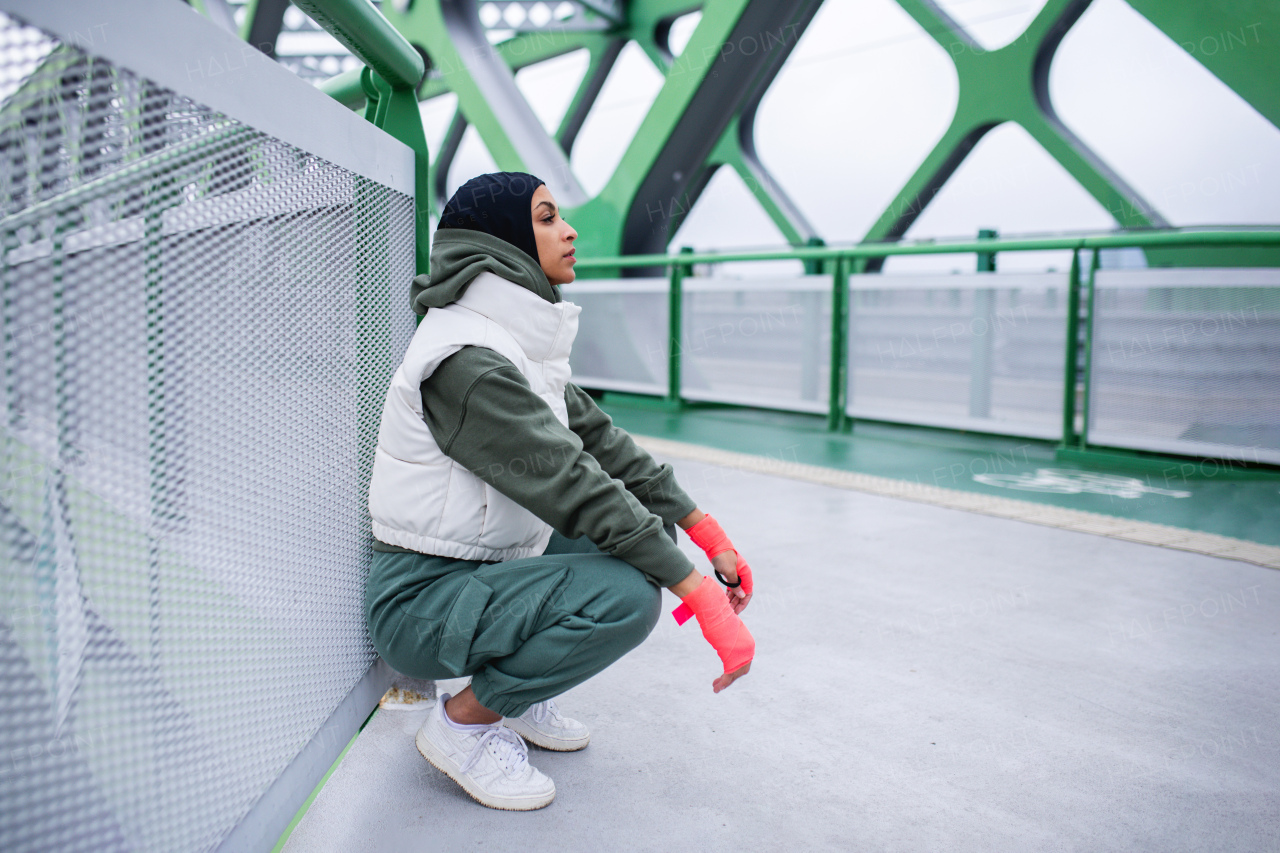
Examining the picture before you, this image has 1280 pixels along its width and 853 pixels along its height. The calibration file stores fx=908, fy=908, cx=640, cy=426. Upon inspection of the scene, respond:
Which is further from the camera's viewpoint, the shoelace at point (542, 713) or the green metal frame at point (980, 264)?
the green metal frame at point (980, 264)

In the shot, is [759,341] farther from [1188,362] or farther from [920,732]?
[920,732]

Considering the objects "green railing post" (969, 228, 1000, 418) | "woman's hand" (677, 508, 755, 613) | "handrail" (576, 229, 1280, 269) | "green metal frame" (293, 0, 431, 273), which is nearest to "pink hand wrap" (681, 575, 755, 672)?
"woman's hand" (677, 508, 755, 613)

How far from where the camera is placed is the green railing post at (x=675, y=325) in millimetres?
7086

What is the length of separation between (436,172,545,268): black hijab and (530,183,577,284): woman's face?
2cm

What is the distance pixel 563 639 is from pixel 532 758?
0.39 m

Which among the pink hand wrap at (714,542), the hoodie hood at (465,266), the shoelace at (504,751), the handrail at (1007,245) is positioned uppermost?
the handrail at (1007,245)

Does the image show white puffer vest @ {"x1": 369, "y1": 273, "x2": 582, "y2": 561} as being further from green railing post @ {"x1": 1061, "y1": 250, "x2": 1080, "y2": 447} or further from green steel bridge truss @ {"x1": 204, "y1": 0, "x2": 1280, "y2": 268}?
green steel bridge truss @ {"x1": 204, "y1": 0, "x2": 1280, "y2": 268}

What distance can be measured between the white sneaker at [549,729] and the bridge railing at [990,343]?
4014 millimetres

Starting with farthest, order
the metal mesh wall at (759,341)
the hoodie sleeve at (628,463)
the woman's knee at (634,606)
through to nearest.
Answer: the metal mesh wall at (759,341) < the hoodie sleeve at (628,463) < the woman's knee at (634,606)

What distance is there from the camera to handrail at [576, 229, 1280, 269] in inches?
175

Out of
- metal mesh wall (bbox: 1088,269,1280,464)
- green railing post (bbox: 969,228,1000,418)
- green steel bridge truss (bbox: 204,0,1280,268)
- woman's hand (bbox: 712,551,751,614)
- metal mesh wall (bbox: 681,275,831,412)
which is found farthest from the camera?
metal mesh wall (bbox: 681,275,831,412)

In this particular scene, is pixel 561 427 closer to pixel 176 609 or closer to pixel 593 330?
pixel 176 609

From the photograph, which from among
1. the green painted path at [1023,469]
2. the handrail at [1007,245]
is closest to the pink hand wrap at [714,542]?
the green painted path at [1023,469]

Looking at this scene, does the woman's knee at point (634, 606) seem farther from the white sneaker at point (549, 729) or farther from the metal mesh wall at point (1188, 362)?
the metal mesh wall at point (1188, 362)
